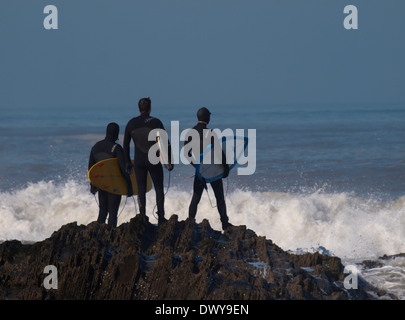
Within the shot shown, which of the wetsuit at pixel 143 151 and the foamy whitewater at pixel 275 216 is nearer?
the wetsuit at pixel 143 151

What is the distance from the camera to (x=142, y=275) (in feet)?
19.8

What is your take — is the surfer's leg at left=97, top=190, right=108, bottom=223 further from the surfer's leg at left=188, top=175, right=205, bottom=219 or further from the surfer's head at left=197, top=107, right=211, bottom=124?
the surfer's head at left=197, top=107, right=211, bottom=124

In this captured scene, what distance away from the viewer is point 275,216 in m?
13.4

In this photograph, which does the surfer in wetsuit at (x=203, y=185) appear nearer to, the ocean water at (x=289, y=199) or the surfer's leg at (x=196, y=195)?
the surfer's leg at (x=196, y=195)

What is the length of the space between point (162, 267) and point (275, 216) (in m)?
7.60

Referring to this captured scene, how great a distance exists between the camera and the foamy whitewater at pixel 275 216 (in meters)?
11.5

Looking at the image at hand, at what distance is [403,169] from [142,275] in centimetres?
1573

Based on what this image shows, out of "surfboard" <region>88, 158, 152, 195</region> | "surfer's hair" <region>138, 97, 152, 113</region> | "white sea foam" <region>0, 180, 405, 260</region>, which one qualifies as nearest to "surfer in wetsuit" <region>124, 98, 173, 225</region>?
"surfer's hair" <region>138, 97, 152, 113</region>

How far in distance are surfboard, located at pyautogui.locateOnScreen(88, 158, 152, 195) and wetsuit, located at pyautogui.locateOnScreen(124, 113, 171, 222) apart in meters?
0.24

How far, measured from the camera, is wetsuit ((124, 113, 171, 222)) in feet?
26.0

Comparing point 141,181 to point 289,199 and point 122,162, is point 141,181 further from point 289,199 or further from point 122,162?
point 289,199

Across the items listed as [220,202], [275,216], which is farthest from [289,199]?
[220,202]

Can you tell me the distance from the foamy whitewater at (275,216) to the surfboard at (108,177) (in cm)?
226

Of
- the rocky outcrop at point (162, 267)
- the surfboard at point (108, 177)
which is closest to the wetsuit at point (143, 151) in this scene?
the surfboard at point (108, 177)
